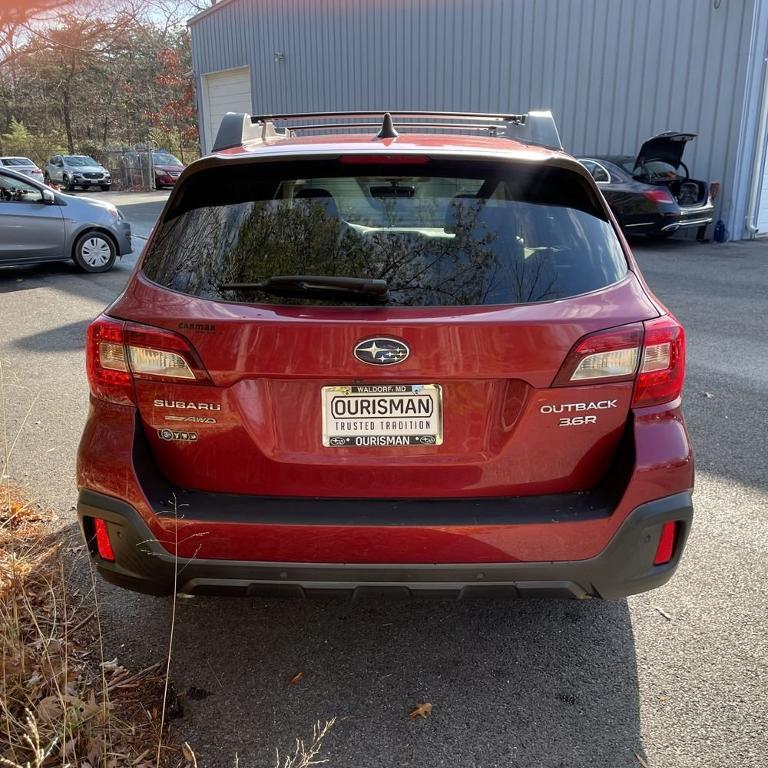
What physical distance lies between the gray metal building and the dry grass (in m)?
14.3

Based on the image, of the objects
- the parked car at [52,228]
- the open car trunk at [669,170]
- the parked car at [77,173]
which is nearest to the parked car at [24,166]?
the parked car at [77,173]

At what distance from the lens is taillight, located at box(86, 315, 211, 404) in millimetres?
2197

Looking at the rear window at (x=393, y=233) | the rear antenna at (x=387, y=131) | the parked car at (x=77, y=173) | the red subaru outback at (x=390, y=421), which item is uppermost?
the rear antenna at (x=387, y=131)

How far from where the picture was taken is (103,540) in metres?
2.35

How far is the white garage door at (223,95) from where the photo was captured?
24.7 m

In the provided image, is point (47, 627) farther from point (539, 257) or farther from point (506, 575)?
point (539, 257)

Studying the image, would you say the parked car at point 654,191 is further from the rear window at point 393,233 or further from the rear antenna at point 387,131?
the rear window at point 393,233

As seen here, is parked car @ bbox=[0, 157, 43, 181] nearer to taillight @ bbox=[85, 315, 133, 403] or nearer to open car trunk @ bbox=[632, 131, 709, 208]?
open car trunk @ bbox=[632, 131, 709, 208]

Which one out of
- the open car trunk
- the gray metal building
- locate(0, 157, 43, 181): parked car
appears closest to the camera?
the open car trunk

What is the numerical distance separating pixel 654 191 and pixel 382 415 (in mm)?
12270

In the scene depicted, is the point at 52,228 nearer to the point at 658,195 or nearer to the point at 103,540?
the point at 103,540

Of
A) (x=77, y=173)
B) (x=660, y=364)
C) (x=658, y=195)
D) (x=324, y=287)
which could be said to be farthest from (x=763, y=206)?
(x=77, y=173)

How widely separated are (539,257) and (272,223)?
856 millimetres

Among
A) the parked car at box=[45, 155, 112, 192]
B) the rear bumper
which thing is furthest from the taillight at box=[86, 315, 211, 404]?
the parked car at box=[45, 155, 112, 192]
